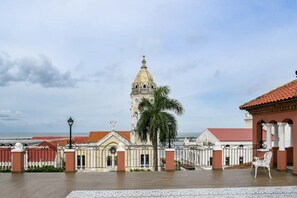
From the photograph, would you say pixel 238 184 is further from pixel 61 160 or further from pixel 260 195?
pixel 61 160

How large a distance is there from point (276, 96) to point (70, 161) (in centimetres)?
940

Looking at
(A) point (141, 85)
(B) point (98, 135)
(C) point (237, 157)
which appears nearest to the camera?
(C) point (237, 157)

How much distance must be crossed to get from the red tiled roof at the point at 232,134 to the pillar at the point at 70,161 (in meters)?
28.8

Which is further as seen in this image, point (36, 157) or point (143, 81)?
point (143, 81)

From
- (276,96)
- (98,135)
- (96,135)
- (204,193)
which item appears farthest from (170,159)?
(96,135)

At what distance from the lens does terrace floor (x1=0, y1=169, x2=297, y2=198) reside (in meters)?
11.3

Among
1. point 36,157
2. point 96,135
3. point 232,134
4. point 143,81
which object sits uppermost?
point 143,81

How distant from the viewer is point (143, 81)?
180 ft

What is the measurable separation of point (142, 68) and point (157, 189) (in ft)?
149

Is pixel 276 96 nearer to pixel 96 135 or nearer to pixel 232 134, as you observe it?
pixel 232 134

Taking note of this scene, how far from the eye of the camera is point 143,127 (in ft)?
80.8

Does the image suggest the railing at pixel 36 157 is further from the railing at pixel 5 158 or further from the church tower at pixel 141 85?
the church tower at pixel 141 85

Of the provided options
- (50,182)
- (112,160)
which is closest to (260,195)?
(50,182)

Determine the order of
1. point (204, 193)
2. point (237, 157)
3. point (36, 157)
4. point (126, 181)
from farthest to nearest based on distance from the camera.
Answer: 1. point (237, 157)
2. point (36, 157)
3. point (126, 181)
4. point (204, 193)
